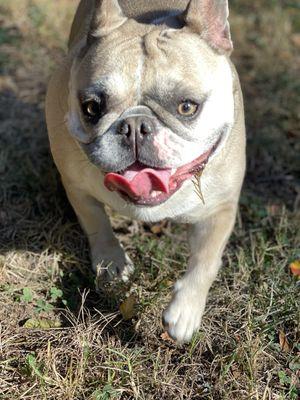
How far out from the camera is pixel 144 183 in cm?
273

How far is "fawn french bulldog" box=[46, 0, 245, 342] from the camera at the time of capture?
272 centimetres

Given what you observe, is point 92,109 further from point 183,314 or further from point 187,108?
point 183,314

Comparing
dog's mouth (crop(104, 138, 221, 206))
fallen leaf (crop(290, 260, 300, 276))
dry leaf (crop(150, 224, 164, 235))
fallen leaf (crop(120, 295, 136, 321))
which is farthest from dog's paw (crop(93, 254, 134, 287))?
fallen leaf (crop(290, 260, 300, 276))

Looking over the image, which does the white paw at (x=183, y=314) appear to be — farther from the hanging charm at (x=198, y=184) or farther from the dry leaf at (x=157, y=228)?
the dry leaf at (x=157, y=228)

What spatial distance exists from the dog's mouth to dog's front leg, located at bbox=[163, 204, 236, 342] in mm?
516

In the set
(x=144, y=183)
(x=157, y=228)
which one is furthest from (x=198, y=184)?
(x=157, y=228)

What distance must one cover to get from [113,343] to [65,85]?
113 cm

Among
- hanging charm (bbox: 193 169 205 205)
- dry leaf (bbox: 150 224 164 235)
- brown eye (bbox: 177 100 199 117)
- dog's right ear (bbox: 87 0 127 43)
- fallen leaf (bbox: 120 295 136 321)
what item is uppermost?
dog's right ear (bbox: 87 0 127 43)

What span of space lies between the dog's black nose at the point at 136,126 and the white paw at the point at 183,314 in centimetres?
80

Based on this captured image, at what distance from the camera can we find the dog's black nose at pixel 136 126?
2646 mm

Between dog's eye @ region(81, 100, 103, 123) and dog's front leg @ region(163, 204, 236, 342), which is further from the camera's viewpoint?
dog's front leg @ region(163, 204, 236, 342)

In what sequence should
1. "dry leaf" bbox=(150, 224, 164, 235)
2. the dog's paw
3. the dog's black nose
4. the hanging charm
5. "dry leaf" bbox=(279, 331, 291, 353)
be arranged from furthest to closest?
"dry leaf" bbox=(150, 224, 164, 235) → the dog's paw → "dry leaf" bbox=(279, 331, 291, 353) → the hanging charm → the dog's black nose

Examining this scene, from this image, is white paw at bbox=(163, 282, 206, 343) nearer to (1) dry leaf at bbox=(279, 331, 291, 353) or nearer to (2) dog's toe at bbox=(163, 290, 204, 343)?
(2) dog's toe at bbox=(163, 290, 204, 343)

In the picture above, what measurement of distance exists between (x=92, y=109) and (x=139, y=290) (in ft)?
3.02
